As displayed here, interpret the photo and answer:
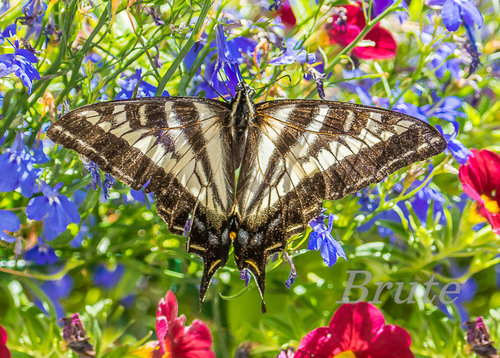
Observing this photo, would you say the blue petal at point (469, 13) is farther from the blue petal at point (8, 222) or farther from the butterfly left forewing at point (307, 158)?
the blue petal at point (8, 222)

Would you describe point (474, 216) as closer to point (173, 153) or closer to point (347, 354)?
point (347, 354)

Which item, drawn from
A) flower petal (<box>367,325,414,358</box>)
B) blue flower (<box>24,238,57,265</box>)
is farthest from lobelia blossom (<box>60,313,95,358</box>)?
flower petal (<box>367,325,414,358</box>)

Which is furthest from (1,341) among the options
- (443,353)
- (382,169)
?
(443,353)

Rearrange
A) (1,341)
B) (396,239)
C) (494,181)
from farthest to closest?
(396,239) < (494,181) < (1,341)

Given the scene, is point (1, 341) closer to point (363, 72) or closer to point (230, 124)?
point (230, 124)

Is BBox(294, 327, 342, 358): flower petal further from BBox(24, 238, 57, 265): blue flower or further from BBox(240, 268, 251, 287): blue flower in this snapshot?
BBox(24, 238, 57, 265): blue flower

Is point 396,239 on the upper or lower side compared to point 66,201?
lower

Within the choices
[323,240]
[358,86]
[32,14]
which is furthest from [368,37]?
[32,14]
